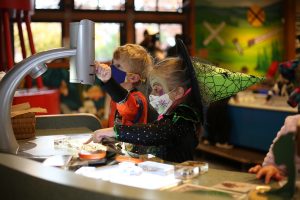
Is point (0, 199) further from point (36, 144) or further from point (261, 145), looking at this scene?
point (261, 145)

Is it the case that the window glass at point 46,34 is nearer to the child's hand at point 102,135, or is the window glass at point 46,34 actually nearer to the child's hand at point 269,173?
the child's hand at point 102,135

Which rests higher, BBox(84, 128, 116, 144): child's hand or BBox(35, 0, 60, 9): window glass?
BBox(35, 0, 60, 9): window glass

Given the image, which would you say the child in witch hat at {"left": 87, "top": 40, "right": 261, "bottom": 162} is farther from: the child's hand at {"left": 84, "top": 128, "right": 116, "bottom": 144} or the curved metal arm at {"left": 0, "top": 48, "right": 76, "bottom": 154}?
the curved metal arm at {"left": 0, "top": 48, "right": 76, "bottom": 154}

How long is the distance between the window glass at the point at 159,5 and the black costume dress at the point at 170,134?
14.7 feet

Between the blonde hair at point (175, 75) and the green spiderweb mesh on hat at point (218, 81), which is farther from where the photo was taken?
the blonde hair at point (175, 75)

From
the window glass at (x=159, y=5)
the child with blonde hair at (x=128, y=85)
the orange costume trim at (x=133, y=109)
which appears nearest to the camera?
the child with blonde hair at (x=128, y=85)

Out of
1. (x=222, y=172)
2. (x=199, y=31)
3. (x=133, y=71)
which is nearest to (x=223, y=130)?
(x=199, y=31)

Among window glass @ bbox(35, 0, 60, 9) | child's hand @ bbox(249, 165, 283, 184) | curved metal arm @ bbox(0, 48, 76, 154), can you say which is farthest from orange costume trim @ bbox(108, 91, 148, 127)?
window glass @ bbox(35, 0, 60, 9)

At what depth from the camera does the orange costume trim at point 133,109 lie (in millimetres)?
1951

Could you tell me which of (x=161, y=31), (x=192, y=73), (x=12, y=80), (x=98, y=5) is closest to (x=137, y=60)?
(x=192, y=73)

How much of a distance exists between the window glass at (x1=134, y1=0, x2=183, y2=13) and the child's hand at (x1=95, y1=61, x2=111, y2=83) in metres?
4.57

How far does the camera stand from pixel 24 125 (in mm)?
1854

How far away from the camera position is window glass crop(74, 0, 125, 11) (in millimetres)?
5652

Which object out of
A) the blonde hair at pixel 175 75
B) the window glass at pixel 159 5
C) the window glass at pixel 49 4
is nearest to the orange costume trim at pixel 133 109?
the blonde hair at pixel 175 75
